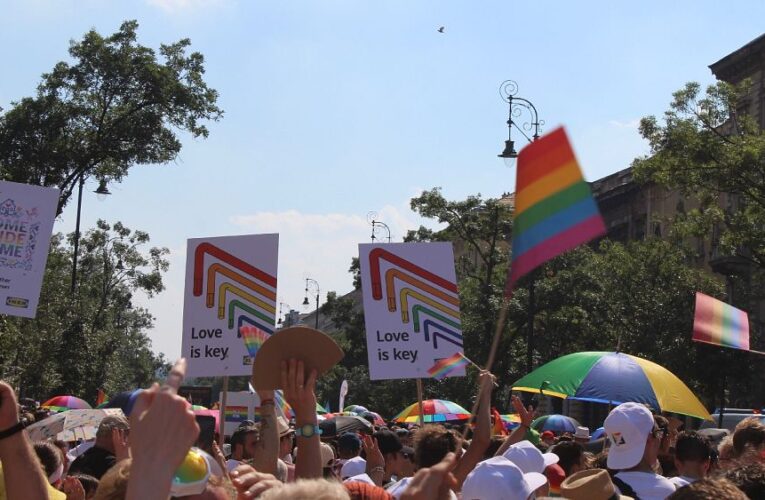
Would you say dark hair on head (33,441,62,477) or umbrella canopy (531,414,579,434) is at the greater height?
umbrella canopy (531,414,579,434)

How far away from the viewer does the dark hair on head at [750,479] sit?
12.1 ft

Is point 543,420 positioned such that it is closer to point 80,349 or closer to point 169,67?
point 169,67

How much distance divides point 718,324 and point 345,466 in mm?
4440

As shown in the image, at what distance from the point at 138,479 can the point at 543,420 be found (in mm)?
13404

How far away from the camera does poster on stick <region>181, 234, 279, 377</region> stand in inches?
366

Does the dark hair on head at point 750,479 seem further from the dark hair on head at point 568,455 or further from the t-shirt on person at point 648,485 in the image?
the dark hair on head at point 568,455

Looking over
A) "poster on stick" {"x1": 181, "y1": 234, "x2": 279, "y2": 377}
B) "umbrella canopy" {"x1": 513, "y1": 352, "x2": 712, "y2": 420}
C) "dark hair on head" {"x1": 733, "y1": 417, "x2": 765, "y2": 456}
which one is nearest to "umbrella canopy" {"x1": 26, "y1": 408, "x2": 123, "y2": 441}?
"poster on stick" {"x1": 181, "y1": 234, "x2": 279, "y2": 377}

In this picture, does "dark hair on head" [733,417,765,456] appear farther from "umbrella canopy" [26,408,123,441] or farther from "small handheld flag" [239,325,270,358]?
"umbrella canopy" [26,408,123,441]

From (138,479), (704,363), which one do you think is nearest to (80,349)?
(704,363)

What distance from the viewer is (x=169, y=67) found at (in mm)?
30922

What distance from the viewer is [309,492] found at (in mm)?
2768

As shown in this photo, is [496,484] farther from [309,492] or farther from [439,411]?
[439,411]

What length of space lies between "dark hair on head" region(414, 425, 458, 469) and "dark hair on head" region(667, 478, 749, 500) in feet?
8.16

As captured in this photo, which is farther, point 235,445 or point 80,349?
point 80,349
